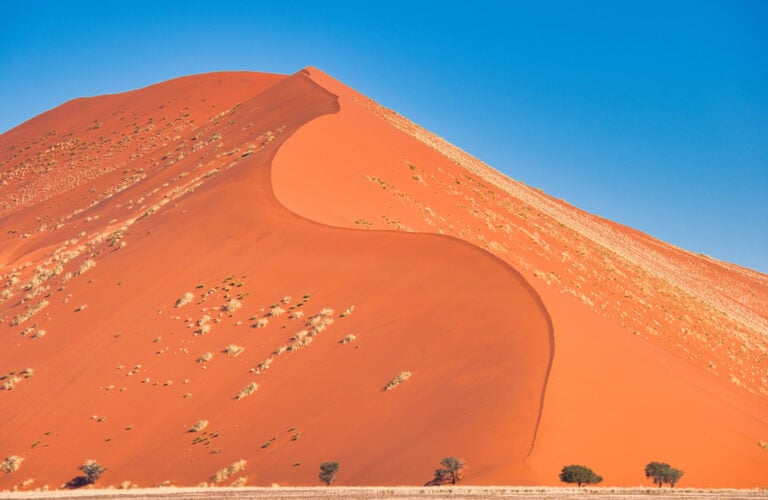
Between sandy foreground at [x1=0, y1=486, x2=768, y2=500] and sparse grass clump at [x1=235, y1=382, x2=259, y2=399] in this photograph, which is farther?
sparse grass clump at [x1=235, y1=382, x2=259, y2=399]

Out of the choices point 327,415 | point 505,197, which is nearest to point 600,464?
point 327,415

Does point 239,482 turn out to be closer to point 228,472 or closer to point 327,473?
point 228,472

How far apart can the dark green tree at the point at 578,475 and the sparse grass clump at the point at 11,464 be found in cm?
1504

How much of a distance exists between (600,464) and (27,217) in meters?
50.1

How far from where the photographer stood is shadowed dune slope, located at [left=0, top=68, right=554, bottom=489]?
21141mm

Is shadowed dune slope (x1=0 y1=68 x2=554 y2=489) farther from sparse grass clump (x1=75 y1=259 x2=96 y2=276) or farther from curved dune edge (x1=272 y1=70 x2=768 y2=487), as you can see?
curved dune edge (x1=272 y1=70 x2=768 y2=487)

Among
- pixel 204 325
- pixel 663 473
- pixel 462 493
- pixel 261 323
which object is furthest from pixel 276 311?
pixel 663 473

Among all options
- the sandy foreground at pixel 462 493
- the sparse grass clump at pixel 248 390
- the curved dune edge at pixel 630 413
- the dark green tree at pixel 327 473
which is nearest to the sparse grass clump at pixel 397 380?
the dark green tree at pixel 327 473

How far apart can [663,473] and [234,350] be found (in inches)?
540

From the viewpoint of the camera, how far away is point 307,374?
25047mm

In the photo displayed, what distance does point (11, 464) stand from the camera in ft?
79.5

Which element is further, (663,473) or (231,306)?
(231,306)

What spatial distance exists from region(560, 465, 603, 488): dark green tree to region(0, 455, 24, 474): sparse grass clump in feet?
49.3

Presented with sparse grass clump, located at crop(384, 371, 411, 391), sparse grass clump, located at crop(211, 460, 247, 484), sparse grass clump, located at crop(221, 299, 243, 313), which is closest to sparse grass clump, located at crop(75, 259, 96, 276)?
sparse grass clump, located at crop(221, 299, 243, 313)
